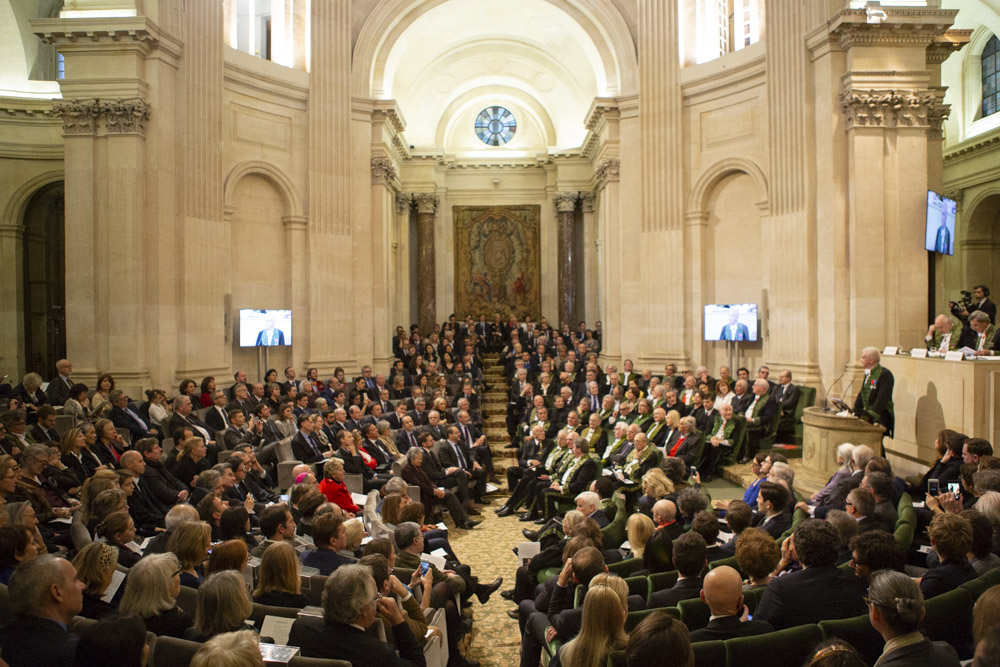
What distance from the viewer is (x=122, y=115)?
11.7 metres

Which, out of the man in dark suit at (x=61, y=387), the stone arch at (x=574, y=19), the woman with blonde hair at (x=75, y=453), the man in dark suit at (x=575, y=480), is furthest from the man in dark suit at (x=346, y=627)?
the stone arch at (x=574, y=19)

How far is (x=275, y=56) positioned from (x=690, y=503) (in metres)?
14.1

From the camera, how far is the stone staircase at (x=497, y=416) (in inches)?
541

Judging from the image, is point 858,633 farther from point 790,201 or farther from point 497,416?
point 497,416

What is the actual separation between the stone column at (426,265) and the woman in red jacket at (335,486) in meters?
14.8

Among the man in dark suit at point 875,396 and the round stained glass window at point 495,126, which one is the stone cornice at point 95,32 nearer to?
the man in dark suit at point 875,396

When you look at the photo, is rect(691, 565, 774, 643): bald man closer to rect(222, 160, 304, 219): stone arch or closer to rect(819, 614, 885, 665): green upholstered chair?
rect(819, 614, 885, 665): green upholstered chair

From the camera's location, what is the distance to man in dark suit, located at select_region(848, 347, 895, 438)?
822 centimetres

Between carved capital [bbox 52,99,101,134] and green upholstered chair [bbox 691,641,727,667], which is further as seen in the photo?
carved capital [bbox 52,99,101,134]

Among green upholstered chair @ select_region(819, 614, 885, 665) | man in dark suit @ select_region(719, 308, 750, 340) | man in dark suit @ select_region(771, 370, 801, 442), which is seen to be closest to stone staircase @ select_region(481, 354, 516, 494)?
man in dark suit @ select_region(771, 370, 801, 442)

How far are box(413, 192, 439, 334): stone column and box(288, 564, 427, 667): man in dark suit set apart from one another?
61.0 feet

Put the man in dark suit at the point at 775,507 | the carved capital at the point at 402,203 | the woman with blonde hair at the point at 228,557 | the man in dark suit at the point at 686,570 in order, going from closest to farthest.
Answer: the man in dark suit at the point at 686,570, the woman with blonde hair at the point at 228,557, the man in dark suit at the point at 775,507, the carved capital at the point at 402,203

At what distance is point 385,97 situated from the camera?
57.2 ft

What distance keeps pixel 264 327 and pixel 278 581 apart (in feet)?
36.4
